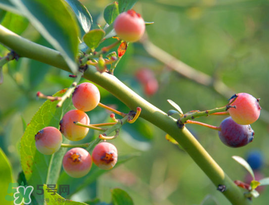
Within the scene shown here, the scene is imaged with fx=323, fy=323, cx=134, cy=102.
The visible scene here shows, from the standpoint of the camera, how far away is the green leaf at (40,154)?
63cm

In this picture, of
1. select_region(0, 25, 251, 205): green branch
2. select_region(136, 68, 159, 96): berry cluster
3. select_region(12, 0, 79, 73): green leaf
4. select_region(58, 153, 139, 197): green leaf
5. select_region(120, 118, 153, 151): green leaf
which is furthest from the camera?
select_region(136, 68, 159, 96): berry cluster

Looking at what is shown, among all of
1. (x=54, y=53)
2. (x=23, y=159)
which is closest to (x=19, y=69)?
(x=23, y=159)

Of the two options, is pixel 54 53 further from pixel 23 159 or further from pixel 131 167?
pixel 131 167

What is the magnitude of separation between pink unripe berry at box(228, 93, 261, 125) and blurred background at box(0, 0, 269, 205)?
77 cm

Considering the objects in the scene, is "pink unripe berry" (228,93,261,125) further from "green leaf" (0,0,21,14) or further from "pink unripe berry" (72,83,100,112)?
"green leaf" (0,0,21,14)

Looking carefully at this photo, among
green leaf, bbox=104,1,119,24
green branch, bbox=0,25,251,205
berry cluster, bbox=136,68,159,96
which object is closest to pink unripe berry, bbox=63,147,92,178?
green branch, bbox=0,25,251,205

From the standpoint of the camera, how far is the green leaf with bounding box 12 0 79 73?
0.37 meters

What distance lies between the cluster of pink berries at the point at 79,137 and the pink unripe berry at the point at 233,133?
231mm

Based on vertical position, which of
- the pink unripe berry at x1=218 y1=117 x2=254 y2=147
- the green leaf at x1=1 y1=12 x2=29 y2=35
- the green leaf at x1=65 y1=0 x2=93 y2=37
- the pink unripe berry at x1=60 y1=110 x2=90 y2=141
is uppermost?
the green leaf at x1=1 y1=12 x2=29 y2=35

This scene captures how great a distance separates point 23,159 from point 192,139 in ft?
1.14

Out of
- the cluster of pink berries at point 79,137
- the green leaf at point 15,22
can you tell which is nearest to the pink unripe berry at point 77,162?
the cluster of pink berries at point 79,137

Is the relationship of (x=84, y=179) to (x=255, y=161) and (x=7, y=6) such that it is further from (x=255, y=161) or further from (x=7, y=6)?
(x=255, y=161)

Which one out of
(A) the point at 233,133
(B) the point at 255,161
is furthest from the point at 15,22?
(B) the point at 255,161

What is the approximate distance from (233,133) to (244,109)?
0.09 metres
